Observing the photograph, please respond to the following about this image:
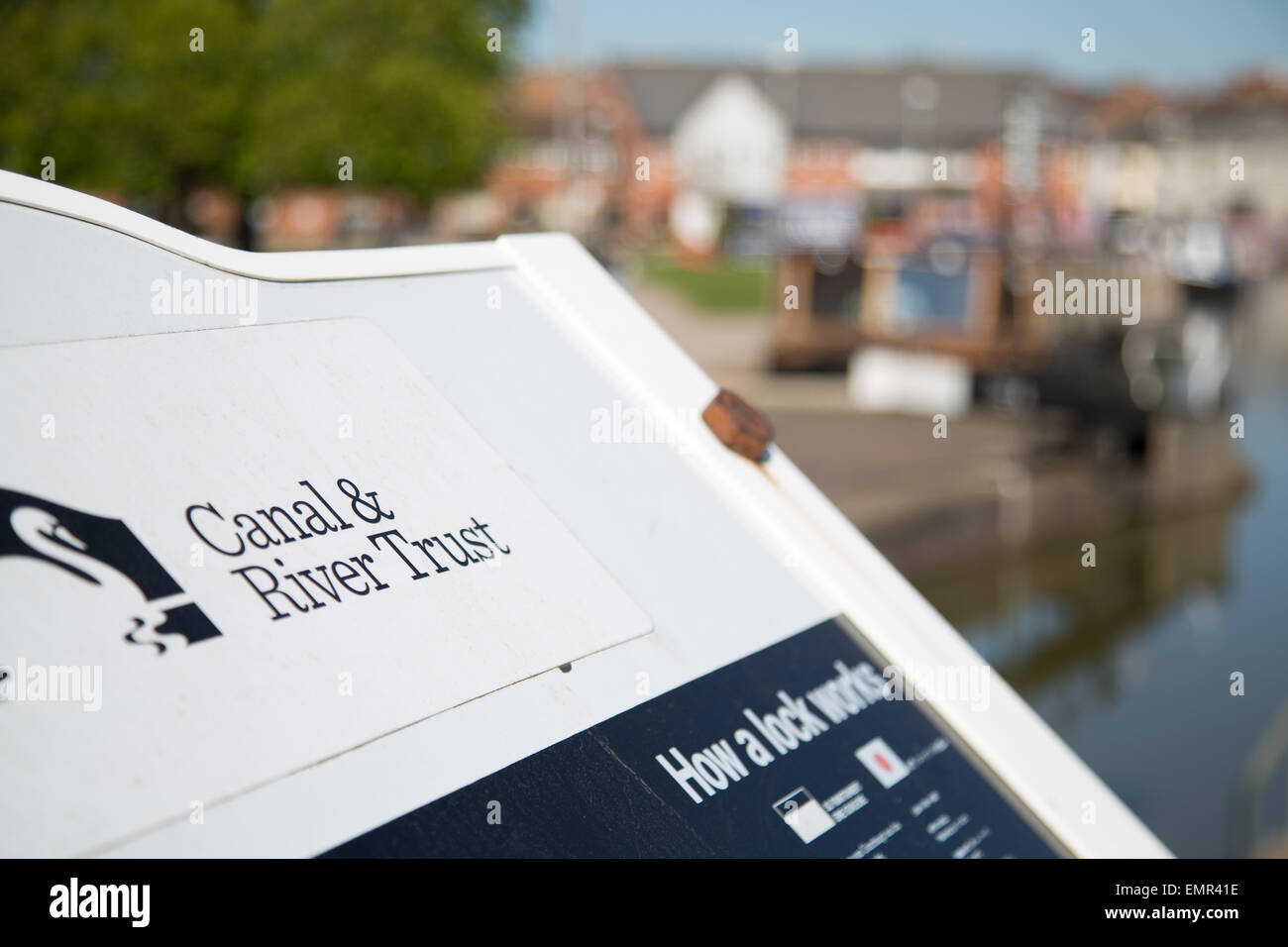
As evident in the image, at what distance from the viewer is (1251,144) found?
→ 90.4 m

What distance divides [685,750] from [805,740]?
216 millimetres

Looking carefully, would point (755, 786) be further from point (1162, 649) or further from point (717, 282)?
point (717, 282)

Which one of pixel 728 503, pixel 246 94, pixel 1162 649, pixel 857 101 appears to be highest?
pixel 857 101

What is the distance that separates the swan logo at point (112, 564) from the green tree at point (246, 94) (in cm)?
2016

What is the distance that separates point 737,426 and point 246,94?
83.6 feet

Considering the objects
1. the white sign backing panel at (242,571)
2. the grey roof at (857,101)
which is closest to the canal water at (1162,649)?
the white sign backing panel at (242,571)

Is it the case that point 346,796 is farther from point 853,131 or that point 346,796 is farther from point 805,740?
point 853,131

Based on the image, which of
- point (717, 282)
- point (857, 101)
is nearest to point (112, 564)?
point (717, 282)

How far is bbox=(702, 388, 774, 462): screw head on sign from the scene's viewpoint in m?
2.03

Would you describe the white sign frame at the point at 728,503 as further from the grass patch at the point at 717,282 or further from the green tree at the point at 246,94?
the grass patch at the point at 717,282

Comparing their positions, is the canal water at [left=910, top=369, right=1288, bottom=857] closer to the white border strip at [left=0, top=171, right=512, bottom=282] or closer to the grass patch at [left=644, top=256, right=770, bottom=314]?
the white border strip at [left=0, top=171, right=512, bottom=282]

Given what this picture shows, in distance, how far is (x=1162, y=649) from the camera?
1213 cm

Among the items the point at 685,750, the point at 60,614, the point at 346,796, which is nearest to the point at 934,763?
the point at 685,750

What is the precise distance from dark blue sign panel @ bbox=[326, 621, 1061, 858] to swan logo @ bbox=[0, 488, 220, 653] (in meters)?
0.28
